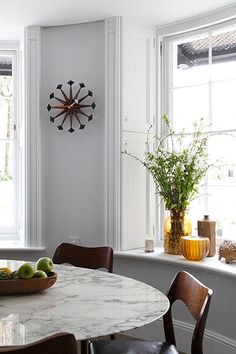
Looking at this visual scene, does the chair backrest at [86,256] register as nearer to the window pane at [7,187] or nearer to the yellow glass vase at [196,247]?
the yellow glass vase at [196,247]

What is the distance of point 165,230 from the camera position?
376 centimetres

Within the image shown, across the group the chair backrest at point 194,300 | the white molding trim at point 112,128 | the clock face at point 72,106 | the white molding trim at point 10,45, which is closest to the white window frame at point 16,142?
the white molding trim at point 10,45

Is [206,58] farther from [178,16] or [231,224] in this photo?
[231,224]

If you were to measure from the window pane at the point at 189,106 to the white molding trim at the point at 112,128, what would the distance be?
55cm

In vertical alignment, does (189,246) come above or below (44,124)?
below

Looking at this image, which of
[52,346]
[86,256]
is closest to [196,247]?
[86,256]

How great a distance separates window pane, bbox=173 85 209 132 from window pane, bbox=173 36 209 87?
0.07 m

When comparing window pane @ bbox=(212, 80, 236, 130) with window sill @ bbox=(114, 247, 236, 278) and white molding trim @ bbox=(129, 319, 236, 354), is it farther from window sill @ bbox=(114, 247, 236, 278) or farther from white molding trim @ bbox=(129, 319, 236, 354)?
white molding trim @ bbox=(129, 319, 236, 354)

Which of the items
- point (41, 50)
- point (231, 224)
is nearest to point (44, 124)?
point (41, 50)

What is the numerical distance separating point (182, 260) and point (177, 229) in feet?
0.92

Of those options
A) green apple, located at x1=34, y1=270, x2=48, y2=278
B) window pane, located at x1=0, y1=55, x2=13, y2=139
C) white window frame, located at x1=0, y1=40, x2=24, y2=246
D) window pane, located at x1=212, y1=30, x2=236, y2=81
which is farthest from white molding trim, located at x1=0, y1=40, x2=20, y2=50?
green apple, located at x1=34, y1=270, x2=48, y2=278

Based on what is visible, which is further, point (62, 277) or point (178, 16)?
point (178, 16)

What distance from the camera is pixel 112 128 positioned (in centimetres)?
387

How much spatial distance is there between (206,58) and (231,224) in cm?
135
